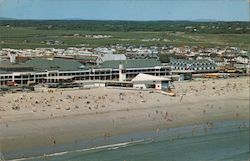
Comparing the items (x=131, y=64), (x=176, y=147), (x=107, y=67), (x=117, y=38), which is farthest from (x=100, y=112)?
(x=117, y=38)

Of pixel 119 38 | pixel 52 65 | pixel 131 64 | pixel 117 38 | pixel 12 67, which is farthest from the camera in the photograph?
pixel 117 38

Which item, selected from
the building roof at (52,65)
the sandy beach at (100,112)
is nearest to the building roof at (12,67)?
the building roof at (52,65)

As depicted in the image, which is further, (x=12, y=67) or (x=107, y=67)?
(x=107, y=67)

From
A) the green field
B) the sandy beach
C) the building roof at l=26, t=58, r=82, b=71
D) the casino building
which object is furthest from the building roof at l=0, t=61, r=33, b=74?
the green field

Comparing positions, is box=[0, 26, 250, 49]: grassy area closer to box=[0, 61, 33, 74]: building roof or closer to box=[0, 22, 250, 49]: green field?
box=[0, 22, 250, 49]: green field

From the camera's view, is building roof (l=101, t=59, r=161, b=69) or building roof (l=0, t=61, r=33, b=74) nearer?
building roof (l=0, t=61, r=33, b=74)

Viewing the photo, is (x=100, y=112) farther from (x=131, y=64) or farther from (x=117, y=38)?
(x=117, y=38)
